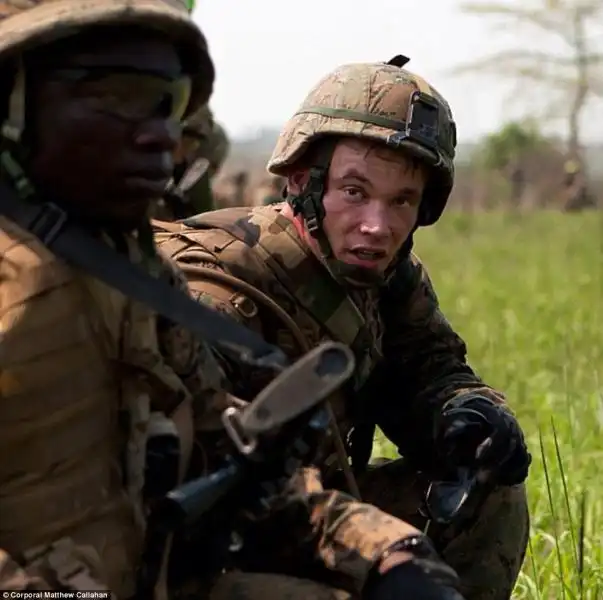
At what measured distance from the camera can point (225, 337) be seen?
2146mm

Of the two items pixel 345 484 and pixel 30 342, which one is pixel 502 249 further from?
pixel 30 342

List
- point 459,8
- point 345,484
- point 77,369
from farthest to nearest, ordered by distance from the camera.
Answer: point 459,8, point 345,484, point 77,369

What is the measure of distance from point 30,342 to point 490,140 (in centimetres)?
4548

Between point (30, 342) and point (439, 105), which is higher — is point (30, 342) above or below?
below

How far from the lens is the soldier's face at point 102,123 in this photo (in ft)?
7.16

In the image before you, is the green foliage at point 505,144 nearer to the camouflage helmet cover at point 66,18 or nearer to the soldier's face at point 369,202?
the soldier's face at point 369,202

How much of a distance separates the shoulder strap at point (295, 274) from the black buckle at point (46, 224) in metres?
1.21

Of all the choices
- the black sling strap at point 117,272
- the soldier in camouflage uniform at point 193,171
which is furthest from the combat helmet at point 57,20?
the soldier in camouflage uniform at point 193,171

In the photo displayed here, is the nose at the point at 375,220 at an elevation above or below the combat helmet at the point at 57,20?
below

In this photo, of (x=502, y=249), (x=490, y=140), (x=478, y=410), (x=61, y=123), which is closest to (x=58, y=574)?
(x=61, y=123)

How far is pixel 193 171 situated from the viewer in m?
4.86

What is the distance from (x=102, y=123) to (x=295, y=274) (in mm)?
1240

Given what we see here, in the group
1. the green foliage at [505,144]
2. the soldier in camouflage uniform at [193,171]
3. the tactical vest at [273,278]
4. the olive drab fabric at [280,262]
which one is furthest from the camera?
the green foliage at [505,144]

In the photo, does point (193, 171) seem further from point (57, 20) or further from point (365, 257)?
point (57, 20)
